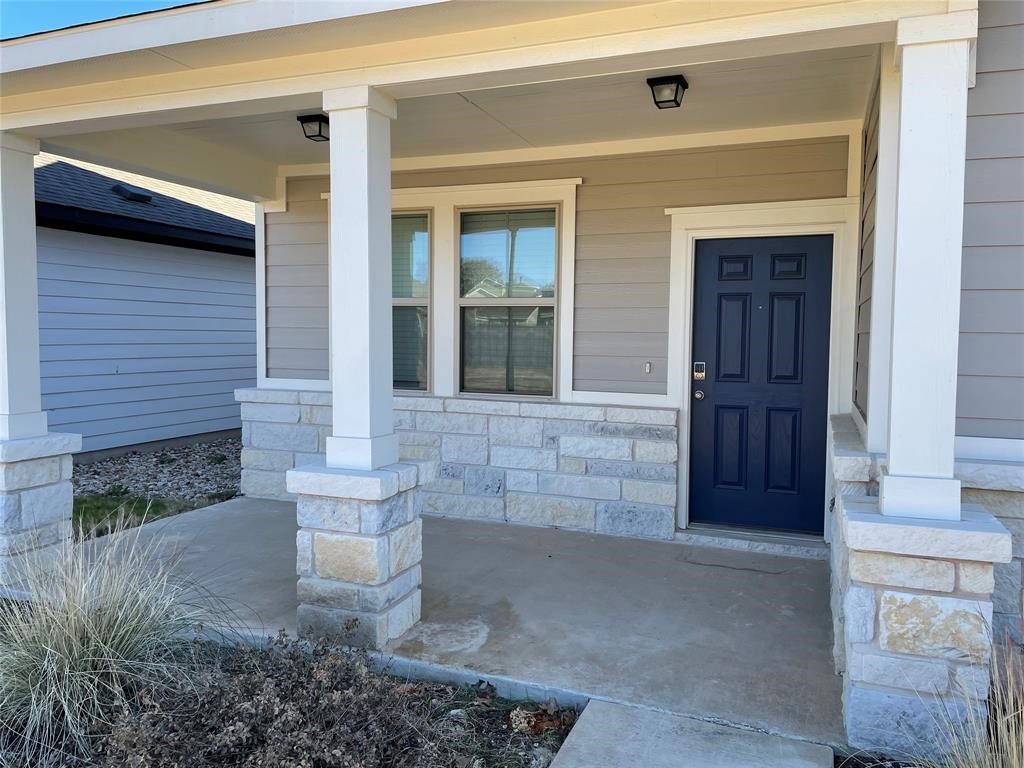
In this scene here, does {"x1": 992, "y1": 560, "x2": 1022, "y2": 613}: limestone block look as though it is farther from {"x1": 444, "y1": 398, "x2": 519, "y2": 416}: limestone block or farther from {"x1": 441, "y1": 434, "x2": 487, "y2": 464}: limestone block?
{"x1": 441, "y1": 434, "x2": 487, "y2": 464}: limestone block

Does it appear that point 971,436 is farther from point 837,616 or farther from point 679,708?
point 679,708

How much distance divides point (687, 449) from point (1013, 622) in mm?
2219

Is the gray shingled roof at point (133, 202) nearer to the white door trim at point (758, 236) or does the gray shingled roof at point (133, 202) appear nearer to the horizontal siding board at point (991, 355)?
the white door trim at point (758, 236)

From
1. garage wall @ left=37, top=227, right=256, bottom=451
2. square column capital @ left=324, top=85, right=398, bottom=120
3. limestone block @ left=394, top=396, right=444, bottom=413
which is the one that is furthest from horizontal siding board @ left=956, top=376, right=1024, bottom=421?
garage wall @ left=37, top=227, right=256, bottom=451

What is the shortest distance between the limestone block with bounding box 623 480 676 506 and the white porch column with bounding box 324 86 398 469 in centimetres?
203

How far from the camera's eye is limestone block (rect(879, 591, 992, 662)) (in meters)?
2.19

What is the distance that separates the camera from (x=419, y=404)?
5.31 m

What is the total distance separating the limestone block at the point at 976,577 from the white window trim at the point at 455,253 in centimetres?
294

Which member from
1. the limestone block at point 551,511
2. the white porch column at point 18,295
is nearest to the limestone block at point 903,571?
the limestone block at point 551,511

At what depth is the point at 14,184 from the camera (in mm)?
3914

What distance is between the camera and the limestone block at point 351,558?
9.84ft

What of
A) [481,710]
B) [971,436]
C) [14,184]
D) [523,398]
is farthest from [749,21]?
[14,184]

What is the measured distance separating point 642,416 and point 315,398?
250 cm

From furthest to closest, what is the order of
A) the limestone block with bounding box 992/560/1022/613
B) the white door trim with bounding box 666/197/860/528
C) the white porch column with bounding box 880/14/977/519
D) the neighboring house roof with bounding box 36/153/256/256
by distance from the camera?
the neighboring house roof with bounding box 36/153/256/256
the white door trim with bounding box 666/197/860/528
the limestone block with bounding box 992/560/1022/613
the white porch column with bounding box 880/14/977/519
